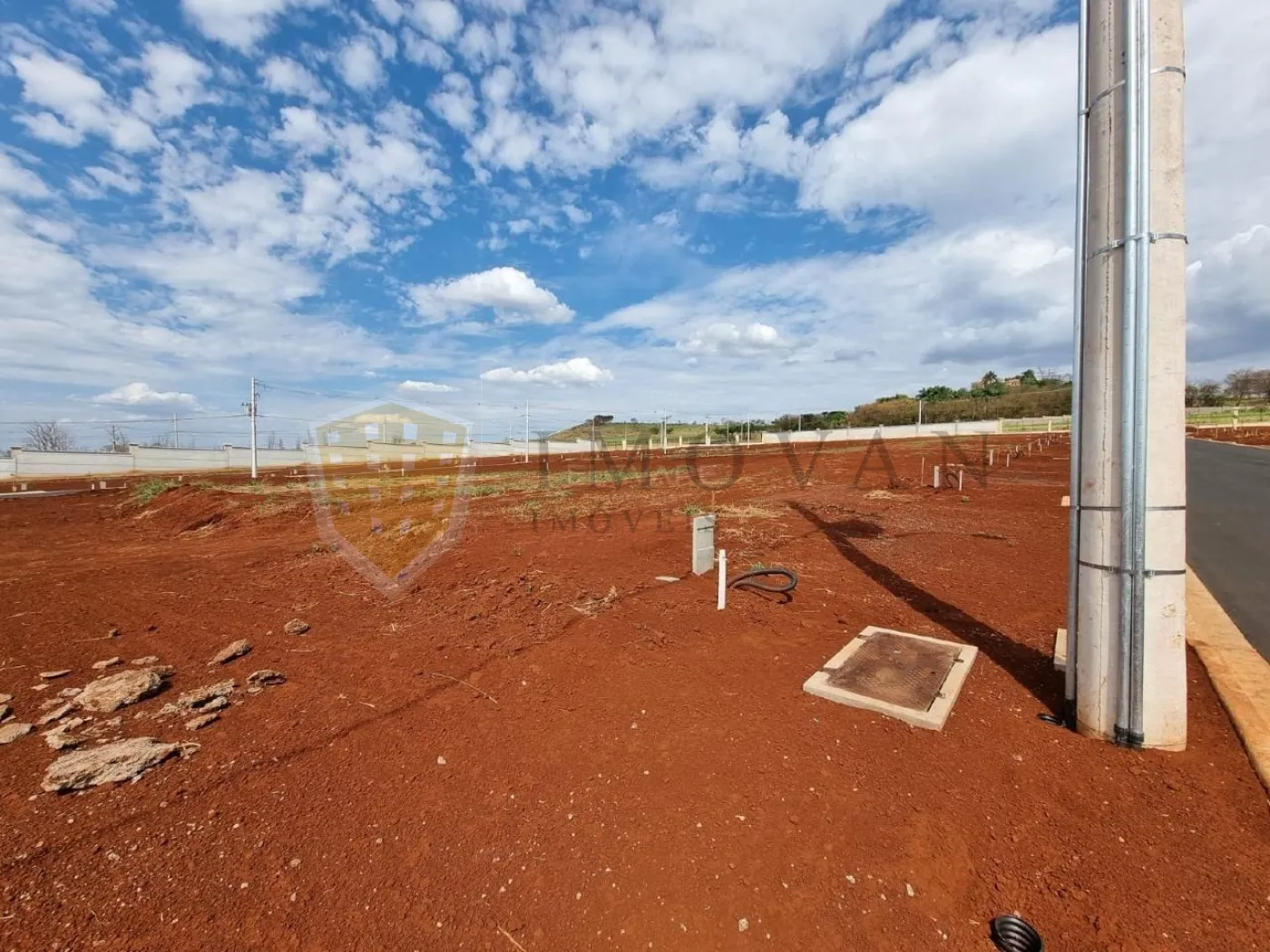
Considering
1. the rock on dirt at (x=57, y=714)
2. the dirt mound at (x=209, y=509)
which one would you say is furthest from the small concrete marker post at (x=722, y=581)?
the dirt mound at (x=209, y=509)

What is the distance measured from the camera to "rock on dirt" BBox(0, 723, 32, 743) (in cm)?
303

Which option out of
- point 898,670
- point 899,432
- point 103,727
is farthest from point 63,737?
point 899,432

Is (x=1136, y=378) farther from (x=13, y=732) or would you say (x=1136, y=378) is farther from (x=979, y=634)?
(x=13, y=732)

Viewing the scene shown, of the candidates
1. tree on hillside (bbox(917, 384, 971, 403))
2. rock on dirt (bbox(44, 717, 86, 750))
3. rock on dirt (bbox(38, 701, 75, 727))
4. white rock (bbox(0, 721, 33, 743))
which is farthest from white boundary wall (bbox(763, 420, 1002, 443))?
white rock (bbox(0, 721, 33, 743))

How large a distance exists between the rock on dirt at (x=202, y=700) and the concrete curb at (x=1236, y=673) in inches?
230

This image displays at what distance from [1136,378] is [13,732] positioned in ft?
21.5

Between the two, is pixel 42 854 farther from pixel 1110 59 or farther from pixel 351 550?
pixel 351 550

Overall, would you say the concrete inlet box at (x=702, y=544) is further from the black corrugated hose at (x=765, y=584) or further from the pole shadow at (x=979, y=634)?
the pole shadow at (x=979, y=634)

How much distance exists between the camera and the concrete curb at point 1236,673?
2.78m

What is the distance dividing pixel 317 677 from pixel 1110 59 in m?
6.32

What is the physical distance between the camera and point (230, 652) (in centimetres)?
434

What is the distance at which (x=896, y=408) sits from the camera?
70562 millimetres

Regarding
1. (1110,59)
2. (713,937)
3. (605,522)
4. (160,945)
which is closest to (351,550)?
(605,522)

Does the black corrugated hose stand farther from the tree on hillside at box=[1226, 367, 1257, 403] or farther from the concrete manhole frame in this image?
the tree on hillside at box=[1226, 367, 1257, 403]
